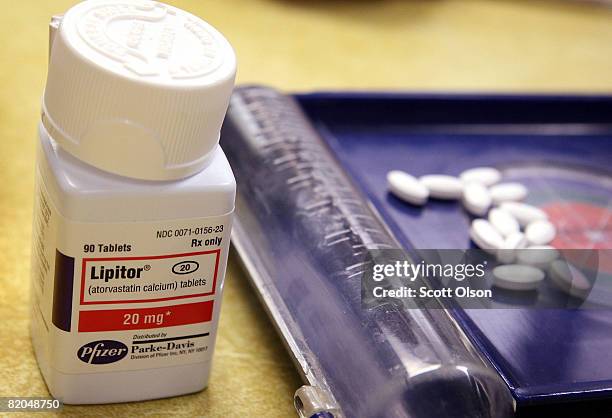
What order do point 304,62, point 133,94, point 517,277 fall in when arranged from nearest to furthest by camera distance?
point 133,94 < point 517,277 < point 304,62

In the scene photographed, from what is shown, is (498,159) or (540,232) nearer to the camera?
(540,232)

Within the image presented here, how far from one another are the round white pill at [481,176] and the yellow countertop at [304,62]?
7.2 inches

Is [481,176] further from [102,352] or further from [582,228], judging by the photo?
[102,352]

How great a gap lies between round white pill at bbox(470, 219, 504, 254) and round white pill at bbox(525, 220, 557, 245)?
2 centimetres

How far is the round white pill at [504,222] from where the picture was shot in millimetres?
593

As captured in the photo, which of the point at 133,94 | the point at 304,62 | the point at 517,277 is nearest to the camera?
the point at 133,94

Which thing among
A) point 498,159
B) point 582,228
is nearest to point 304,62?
point 498,159

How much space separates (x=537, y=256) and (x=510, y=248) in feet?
A: 0.06

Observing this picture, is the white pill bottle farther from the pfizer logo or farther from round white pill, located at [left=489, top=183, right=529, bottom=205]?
round white pill, located at [left=489, top=183, right=529, bottom=205]

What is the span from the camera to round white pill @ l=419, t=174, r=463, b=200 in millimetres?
634

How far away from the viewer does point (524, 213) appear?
0.61 meters

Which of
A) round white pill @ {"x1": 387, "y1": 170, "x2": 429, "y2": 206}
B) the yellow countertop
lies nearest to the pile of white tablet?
round white pill @ {"x1": 387, "y1": 170, "x2": 429, "y2": 206}

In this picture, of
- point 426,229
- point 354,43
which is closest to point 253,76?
point 354,43

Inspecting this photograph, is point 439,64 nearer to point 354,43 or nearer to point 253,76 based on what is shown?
point 354,43
